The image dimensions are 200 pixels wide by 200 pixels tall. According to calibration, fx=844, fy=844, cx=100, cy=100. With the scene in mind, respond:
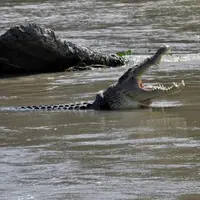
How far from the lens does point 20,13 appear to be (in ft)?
80.7

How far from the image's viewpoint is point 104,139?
725 cm

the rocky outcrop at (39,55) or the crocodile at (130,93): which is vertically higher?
the crocodile at (130,93)

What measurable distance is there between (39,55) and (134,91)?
3821 millimetres

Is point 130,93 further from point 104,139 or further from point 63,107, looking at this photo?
point 104,139

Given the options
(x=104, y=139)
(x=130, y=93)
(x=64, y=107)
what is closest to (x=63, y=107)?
Answer: (x=64, y=107)

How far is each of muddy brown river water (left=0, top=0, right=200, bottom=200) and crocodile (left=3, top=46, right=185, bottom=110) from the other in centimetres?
17

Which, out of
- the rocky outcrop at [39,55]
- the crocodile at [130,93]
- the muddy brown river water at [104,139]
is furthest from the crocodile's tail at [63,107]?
the rocky outcrop at [39,55]

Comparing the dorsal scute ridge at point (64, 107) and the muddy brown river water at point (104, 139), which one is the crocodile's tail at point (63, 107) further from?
the muddy brown river water at point (104, 139)

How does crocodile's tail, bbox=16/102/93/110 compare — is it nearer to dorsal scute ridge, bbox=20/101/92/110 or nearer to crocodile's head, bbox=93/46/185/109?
dorsal scute ridge, bbox=20/101/92/110

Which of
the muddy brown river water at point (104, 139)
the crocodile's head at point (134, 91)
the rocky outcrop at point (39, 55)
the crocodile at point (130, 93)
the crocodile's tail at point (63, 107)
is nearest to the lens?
the muddy brown river water at point (104, 139)

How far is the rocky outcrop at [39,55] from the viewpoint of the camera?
1350 centimetres

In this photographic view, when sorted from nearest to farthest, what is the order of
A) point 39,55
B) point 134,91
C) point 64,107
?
point 64,107
point 134,91
point 39,55

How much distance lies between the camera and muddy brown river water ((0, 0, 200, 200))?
5.45 m

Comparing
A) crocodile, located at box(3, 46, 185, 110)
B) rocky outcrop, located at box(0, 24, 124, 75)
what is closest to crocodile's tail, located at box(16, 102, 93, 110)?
crocodile, located at box(3, 46, 185, 110)
